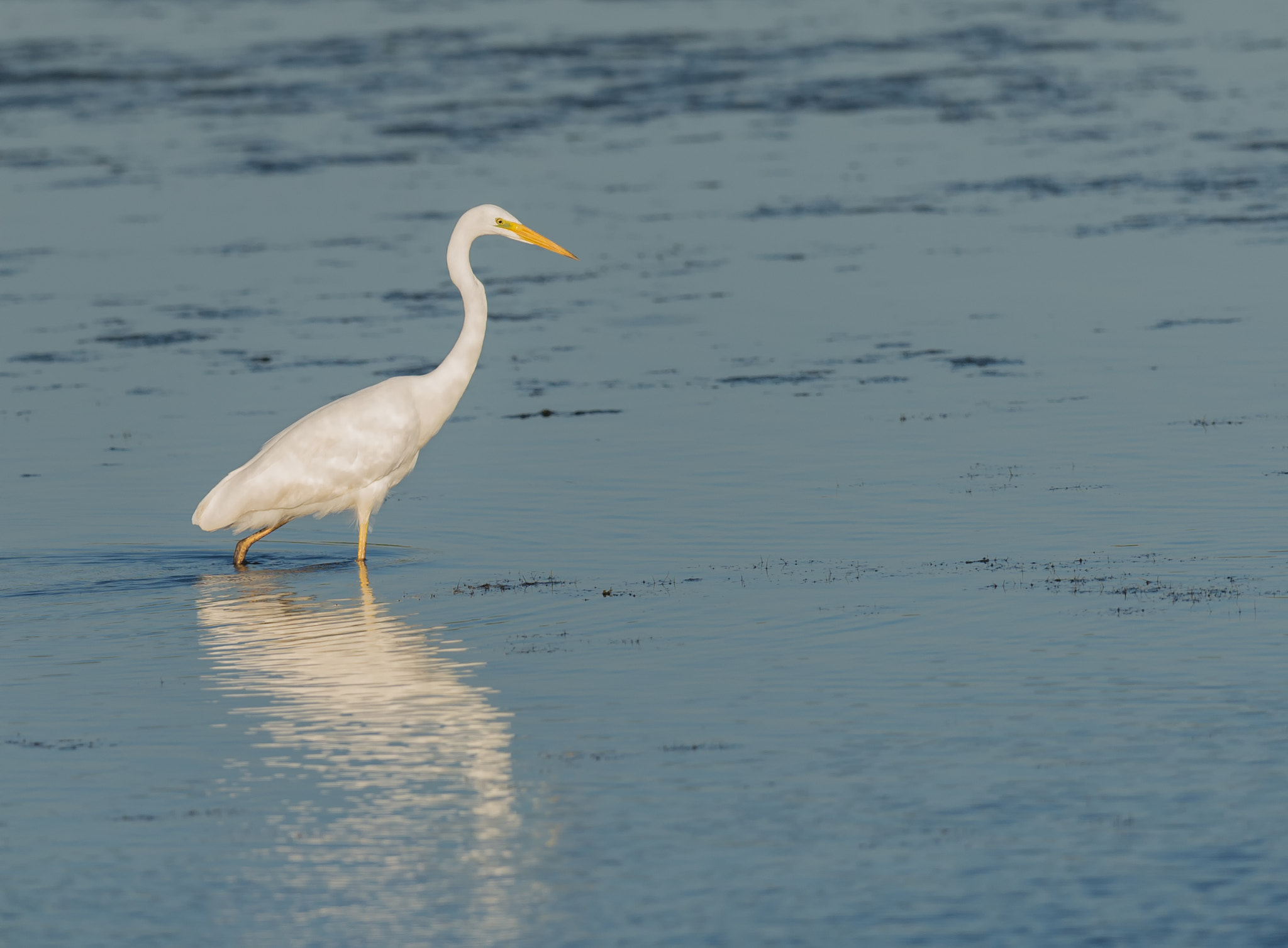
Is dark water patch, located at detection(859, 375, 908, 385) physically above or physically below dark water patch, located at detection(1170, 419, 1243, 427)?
above

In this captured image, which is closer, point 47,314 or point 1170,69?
point 47,314

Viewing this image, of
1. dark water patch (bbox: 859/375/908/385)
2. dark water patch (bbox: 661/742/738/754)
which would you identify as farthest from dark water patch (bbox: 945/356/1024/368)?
dark water patch (bbox: 661/742/738/754)

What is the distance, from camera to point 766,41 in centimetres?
4750

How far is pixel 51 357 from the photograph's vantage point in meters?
21.0

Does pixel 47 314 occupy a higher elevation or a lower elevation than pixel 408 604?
higher

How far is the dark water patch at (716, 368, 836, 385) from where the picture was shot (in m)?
18.7

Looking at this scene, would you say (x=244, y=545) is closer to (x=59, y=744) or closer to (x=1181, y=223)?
(x=59, y=744)

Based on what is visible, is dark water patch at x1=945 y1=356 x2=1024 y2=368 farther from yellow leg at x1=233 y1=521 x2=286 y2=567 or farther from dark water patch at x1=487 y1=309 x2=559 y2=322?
yellow leg at x1=233 y1=521 x2=286 y2=567

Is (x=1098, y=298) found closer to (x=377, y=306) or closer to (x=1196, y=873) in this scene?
(x=377, y=306)

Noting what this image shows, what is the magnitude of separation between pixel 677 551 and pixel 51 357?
10.0 metres

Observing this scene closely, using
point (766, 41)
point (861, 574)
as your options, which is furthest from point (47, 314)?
point (766, 41)

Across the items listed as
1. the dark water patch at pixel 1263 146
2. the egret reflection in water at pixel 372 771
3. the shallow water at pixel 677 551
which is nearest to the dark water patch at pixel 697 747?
the shallow water at pixel 677 551

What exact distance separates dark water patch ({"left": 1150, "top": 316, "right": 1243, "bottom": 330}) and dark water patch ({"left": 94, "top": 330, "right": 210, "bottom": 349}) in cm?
961

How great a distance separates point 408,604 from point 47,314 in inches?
468
